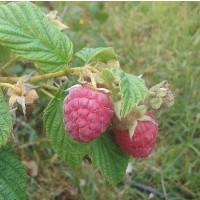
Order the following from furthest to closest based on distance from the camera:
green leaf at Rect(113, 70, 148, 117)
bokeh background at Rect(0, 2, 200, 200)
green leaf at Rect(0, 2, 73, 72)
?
bokeh background at Rect(0, 2, 200, 200)
green leaf at Rect(0, 2, 73, 72)
green leaf at Rect(113, 70, 148, 117)

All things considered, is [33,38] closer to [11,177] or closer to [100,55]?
[100,55]

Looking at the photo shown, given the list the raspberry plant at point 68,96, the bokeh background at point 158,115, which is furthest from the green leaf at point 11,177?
the bokeh background at point 158,115

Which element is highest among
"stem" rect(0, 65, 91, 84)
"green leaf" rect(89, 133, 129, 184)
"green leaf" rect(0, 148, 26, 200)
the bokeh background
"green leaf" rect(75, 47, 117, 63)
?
"green leaf" rect(75, 47, 117, 63)

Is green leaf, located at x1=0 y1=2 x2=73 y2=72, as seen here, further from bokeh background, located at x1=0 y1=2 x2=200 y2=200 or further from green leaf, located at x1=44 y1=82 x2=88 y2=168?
bokeh background, located at x1=0 y1=2 x2=200 y2=200

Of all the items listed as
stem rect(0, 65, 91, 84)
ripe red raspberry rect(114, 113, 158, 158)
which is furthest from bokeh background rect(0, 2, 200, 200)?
ripe red raspberry rect(114, 113, 158, 158)

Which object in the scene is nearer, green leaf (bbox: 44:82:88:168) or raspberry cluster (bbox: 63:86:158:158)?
raspberry cluster (bbox: 63:86:158:158)

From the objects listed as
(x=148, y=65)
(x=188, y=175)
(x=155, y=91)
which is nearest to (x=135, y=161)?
(x=188, y=175)

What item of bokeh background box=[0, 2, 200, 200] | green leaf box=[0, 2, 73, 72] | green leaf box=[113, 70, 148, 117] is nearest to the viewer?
green leaf box=[113, 70, 148, 117]
